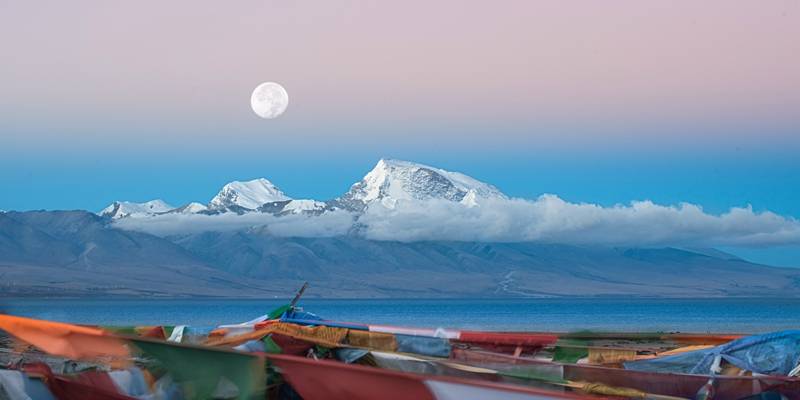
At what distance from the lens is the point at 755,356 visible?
10.8 metres

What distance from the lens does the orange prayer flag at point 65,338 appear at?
10.4 meters

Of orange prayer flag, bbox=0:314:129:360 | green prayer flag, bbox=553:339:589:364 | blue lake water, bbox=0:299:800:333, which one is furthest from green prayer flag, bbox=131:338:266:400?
blue lake water, bbox=0:299:800:333

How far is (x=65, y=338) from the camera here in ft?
35.1

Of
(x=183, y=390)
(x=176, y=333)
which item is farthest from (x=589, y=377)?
(x=176, y=333)

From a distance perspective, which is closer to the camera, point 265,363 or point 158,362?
point 265,363

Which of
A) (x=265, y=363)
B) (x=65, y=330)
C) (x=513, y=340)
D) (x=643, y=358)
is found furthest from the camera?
(x=513, y=340)

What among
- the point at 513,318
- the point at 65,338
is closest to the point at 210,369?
the point at 65,338

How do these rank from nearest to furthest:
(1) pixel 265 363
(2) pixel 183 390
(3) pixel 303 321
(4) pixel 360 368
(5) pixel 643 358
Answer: (4) pixel 360 368, (1) pixel 265 363, (2) pixel 183 390, (5) pixel 643 358, (3) pixel 303 321

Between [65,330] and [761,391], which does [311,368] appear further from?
[761,391]

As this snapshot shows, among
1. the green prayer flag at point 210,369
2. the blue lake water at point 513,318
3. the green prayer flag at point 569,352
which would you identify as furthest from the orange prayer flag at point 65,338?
the blue lake water at point 513,318

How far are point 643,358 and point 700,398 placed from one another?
1841 mm

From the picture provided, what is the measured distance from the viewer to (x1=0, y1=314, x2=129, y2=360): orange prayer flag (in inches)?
408

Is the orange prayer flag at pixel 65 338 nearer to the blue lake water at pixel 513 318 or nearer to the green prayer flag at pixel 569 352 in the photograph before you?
the green prayer flag at pixel 569 352

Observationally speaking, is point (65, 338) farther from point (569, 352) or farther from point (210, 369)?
point (569, 352)
